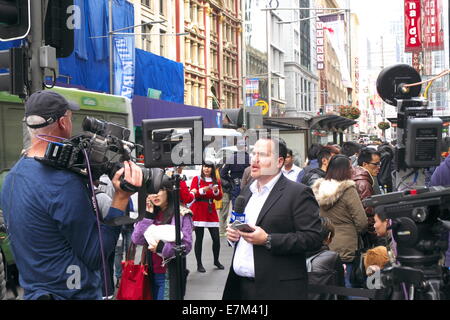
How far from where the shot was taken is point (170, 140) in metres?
4.07

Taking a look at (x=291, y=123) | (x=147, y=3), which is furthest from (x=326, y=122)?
(x=147, y=3)

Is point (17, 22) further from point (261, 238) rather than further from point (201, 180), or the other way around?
point (201, 180)

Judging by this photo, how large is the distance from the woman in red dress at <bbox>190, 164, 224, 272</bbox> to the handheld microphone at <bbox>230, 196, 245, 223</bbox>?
547 centimetres

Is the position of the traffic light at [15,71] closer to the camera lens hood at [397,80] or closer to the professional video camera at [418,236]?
the camera lens hood at [397,80]

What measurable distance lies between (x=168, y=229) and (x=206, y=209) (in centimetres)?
425

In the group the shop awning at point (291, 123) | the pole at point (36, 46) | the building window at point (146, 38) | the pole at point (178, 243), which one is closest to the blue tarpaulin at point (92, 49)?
the building window at point (146, 38)

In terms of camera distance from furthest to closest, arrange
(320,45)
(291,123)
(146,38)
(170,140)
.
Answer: (320,45) < (146,38) < (291,123) < (170,140)

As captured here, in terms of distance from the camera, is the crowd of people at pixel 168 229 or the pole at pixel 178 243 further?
the pole at pixel 178 243

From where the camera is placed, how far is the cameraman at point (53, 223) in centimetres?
299

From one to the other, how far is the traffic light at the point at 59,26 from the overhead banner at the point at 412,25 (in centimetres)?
4159

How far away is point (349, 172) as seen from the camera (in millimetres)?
6395

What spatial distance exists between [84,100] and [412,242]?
32.3 ft

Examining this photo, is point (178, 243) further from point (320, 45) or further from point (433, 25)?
A: point (320, 45)
